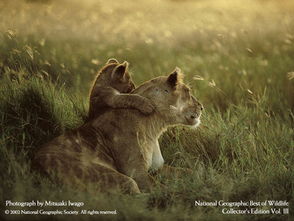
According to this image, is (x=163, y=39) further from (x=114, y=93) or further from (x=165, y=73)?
(x=114, y=93)

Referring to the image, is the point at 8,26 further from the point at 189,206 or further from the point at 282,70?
the point at 282,70

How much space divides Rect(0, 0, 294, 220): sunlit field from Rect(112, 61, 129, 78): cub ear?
2.75 feet

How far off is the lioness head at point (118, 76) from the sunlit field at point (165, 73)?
76 cm

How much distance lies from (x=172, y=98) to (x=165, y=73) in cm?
287

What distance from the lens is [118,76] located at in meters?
7.76

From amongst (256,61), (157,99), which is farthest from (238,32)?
(157,99)

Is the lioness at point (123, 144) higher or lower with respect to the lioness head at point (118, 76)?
lower

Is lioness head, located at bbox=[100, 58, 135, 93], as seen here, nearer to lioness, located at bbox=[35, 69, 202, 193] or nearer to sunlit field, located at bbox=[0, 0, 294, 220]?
lioness, located at bbox=[35, 69, 202, 193]

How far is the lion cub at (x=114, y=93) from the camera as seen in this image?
24.5 ft

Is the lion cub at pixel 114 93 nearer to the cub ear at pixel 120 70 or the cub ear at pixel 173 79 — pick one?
the cub ear at pixel 120 70

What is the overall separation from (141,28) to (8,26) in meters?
2.25

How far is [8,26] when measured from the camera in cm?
887

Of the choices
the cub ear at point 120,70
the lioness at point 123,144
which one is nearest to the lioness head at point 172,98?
the lioness at point 123,144

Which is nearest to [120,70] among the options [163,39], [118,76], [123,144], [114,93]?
[118,76]
